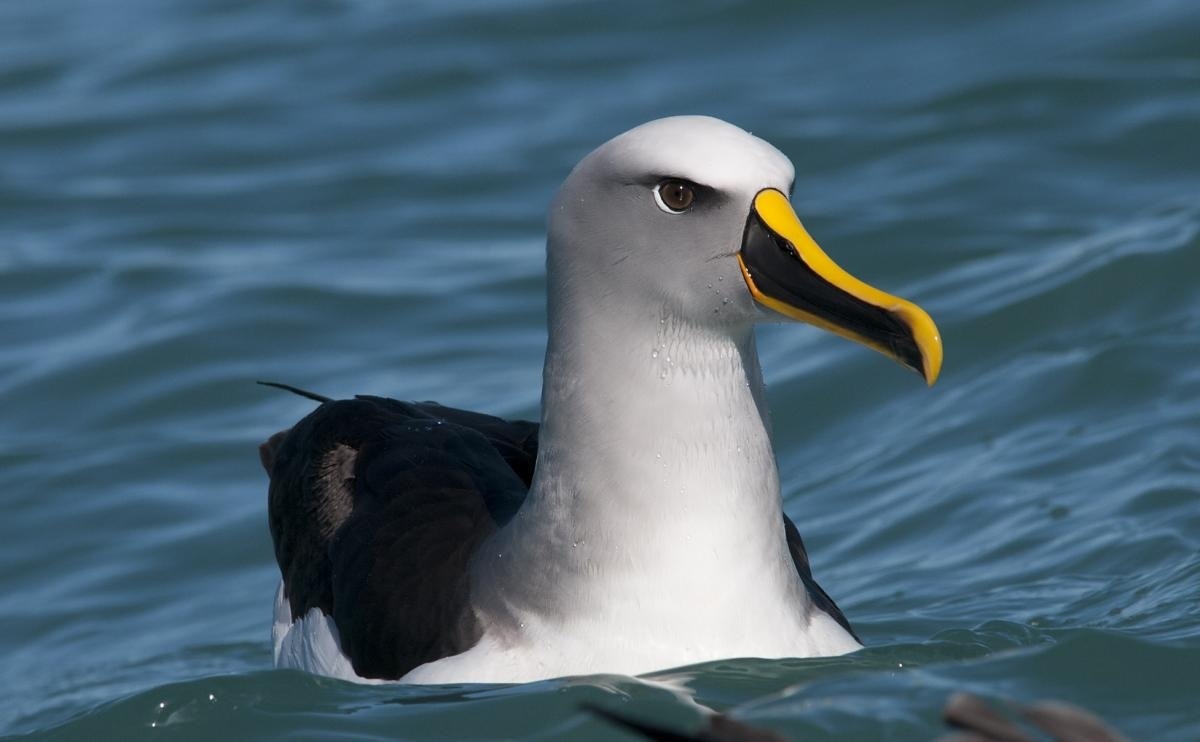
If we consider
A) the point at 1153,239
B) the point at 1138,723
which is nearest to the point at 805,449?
the point at 1153,239

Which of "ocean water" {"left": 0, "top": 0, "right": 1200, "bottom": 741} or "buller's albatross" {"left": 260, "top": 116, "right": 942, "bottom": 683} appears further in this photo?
"ocean water" {"left": 0, "top": 0, "right": 1200, "bottom": 741}

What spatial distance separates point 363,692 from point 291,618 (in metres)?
1.24

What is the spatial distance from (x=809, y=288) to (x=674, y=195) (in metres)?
0.44

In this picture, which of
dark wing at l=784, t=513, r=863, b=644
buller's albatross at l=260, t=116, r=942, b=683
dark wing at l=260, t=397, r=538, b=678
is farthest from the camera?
dark wing at l=784, t=513, r=863, b=644

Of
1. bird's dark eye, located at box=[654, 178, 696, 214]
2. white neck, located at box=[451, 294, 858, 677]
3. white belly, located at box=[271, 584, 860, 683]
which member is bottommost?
white belly, located at box=[271, 584, 860, 683]

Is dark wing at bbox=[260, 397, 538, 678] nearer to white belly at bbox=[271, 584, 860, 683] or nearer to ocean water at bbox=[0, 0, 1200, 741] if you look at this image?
white belly at bbox=[271, 584, 860, 683]

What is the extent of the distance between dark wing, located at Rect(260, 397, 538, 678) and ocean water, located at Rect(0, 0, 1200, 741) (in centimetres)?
21

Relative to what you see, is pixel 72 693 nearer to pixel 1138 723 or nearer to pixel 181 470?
pixel 181 470

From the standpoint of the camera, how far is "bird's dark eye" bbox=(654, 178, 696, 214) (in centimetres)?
533

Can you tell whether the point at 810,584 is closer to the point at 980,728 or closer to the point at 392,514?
the point at 392,514

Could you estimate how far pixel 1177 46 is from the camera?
13.3 m

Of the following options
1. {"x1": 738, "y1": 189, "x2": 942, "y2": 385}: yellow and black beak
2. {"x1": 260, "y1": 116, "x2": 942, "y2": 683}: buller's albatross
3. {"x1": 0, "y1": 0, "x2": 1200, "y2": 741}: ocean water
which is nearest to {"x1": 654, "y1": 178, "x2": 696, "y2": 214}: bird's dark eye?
{"x1": 260, "y1": 116, "x2": 942, "y2": 683}: buller's albatross

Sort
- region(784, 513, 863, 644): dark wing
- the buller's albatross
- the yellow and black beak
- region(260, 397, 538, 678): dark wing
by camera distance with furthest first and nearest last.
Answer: region(784, 513, 863, 644): dark wing, region(260, 397, 538, 678): dark wing, the buller's albatross, the yellow and black beak

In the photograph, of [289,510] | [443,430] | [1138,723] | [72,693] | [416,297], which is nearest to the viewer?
[1138,723]
